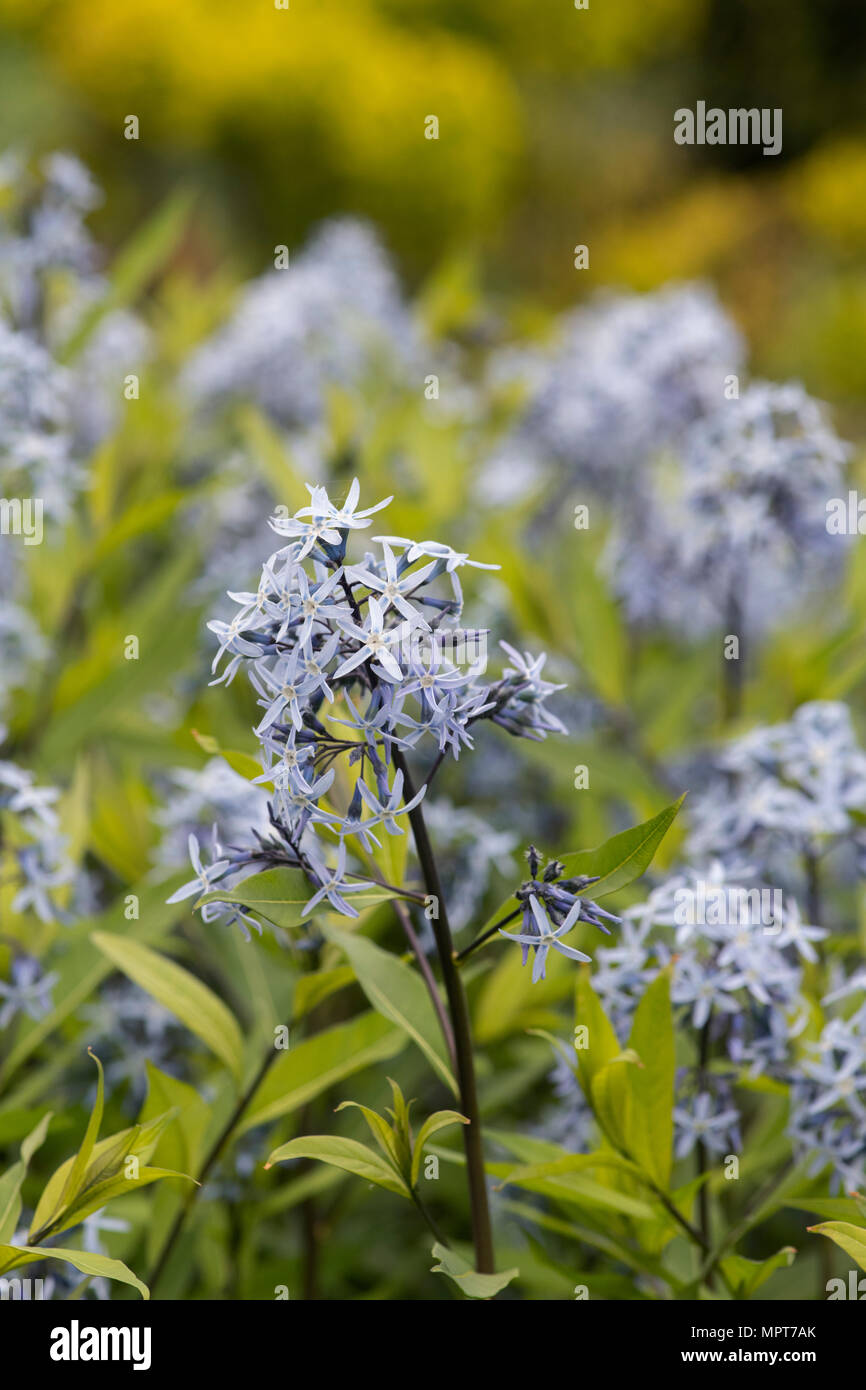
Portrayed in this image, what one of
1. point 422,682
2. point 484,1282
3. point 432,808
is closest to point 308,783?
point 422,682

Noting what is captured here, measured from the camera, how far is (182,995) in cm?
131

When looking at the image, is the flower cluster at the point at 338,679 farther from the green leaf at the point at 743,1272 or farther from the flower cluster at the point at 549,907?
the green leaf at the point at 743,1272

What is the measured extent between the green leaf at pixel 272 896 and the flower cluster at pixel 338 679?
20 millimetres

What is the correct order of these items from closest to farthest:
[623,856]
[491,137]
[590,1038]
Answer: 1. [623,856]
2. [590,1038]
3. [491,137]

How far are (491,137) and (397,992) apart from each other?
11.8 meters

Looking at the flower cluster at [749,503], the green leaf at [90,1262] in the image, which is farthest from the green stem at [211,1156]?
the flower cluster at [749,503]

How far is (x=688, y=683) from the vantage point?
7.82 feet

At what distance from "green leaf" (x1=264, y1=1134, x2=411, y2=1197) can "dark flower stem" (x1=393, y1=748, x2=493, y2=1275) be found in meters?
0.07

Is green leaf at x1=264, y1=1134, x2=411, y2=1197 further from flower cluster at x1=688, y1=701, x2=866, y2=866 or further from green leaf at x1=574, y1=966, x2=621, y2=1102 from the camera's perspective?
flower cluster at x1=688, y1=701, x2=866, y2=866

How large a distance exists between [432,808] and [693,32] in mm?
16392

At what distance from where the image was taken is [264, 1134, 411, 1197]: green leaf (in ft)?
3.31

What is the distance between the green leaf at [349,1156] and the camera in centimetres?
101

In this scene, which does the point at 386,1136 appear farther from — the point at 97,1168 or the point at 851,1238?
the point at 851,1238

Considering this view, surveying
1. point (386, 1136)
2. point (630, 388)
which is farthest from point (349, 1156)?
point (630, 388)
